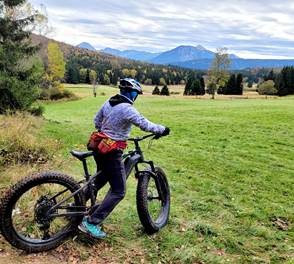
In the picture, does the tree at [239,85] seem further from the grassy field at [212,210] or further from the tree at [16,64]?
the grassy field at [212,210]

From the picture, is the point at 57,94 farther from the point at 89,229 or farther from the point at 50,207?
the point at 50,207

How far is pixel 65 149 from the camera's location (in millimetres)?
11445

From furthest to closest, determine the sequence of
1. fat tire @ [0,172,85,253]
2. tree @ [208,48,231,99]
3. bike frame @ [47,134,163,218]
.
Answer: tree @ [208,48,231,99] < bike frame @ [47,134,163,218] < fat tire @ [0,172,85,253]

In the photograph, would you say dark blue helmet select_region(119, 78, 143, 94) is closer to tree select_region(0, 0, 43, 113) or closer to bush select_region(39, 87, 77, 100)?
tree select_region(0, 0, 43, 113)

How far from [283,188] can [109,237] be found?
5.22m

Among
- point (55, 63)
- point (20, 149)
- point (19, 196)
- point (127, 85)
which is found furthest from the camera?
point (55, 63)

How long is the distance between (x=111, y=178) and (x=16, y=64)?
19.3 m

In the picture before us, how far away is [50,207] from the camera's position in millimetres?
4523

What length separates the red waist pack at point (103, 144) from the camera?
4.68 meters

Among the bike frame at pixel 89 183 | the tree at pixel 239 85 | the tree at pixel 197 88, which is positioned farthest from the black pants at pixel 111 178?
the tree at pixel 239 85

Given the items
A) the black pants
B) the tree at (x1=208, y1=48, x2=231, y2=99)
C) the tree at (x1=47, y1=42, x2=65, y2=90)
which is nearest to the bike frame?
the black pants

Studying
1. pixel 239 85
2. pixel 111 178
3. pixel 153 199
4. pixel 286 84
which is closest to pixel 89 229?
pixel 111 178

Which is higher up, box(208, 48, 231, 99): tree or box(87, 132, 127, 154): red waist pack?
box(208, 48, 231, 99): tree

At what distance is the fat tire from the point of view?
4.27m
